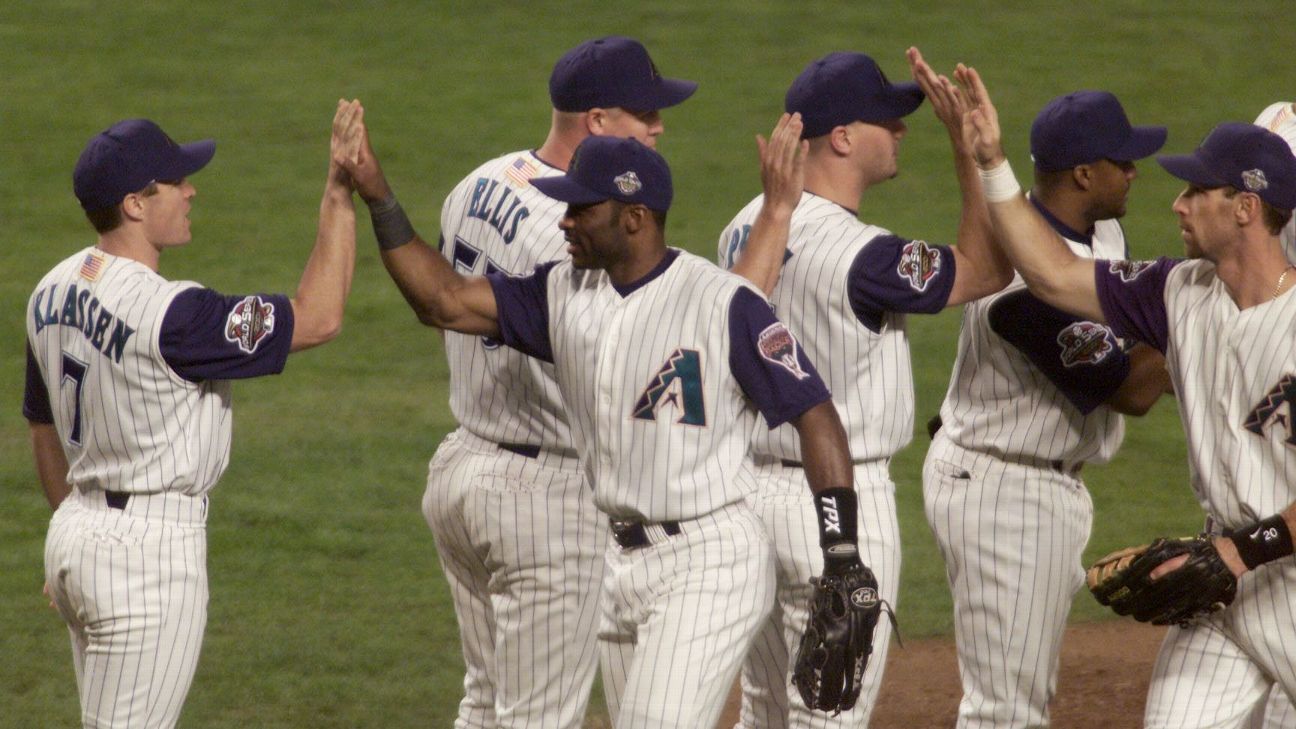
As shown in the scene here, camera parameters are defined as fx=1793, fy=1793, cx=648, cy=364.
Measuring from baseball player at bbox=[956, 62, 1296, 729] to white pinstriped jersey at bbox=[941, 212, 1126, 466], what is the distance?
60cm

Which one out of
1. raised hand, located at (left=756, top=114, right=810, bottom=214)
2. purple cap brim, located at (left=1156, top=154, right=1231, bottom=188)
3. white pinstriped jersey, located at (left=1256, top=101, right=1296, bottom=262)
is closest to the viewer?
purple cap brim, located at (left=1156, top=154, right=1231, bottom=188)

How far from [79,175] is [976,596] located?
2.62 m

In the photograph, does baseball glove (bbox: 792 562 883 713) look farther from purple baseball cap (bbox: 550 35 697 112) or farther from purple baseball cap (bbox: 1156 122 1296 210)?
purple baseball cap (bbox: 550 35 697 112)

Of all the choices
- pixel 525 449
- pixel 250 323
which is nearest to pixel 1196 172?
pixel 525 449

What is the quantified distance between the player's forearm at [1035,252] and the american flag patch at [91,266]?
217cm

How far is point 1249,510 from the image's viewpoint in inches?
163

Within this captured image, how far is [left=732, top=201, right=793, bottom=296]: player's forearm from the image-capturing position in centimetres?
452

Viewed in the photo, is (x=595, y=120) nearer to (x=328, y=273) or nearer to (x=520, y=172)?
(x=520, y=172)

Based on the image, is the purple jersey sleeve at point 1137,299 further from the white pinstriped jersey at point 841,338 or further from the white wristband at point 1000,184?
the white pinstriped jersey at point 841,338

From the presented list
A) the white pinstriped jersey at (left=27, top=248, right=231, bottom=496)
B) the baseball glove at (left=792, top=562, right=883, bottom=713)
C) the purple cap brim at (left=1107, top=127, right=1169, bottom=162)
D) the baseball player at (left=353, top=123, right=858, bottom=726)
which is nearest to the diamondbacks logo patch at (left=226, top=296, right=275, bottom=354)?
the white pinstriped jersey at (left=27, top=248, right=231, bottom=496)

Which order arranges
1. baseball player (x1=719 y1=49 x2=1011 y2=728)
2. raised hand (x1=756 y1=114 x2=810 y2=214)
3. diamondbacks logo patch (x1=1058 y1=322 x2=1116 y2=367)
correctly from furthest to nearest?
diamondbacks logo patch (x1=1058 y1=322 x2=1116 y2=367), baseball player (x1=719 y1=49 x2=1011 y2=728), raised hand (x1=756 y1=114 x2=810 y2=214)

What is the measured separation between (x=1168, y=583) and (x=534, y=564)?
167 cm

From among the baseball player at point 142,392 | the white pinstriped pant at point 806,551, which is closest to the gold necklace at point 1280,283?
the white pinstriped pant at point 806,551

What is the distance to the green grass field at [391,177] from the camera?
23.6 feet
